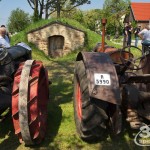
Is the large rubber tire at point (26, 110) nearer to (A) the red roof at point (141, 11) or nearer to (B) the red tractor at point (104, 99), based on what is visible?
(B) the red tractor at point (104, 99)

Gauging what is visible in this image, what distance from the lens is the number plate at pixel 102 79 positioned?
3502 millimetres

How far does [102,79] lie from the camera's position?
3.53 meters

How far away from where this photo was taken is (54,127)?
4.56 meters

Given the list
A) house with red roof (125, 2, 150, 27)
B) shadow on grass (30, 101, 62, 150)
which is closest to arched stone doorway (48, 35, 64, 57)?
shadow on grass (30, 101, 62, 150)

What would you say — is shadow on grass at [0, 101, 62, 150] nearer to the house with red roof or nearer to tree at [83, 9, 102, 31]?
tree at [83, 9, 102, 31]

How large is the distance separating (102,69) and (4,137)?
5.62 feet

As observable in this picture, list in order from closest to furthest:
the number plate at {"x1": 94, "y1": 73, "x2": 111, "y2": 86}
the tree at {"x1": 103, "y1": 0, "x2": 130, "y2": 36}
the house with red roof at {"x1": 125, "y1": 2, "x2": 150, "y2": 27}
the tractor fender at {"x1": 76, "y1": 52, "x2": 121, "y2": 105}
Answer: the tractor fender at {"x1": 76, "y1": 52, "x2": 121, "y2": 105} < the number plate at {"x1": 94, "y1": 73, "x2": 111, "y2": 86} < the tree at {"x1": 103, "y1": 0, "x2": 130, "y2": 36} < the house with red roof at {"x1": 125, "y1": 2, "x2": 150, "y2": 27}

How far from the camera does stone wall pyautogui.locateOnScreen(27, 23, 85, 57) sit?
16.8m

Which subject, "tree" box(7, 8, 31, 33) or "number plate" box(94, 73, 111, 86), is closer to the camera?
"number plate" box(94, 73, 111, 86)

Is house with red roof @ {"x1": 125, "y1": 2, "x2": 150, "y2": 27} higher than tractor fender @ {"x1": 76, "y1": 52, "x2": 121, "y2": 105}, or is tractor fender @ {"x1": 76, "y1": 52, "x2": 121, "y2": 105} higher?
house with red roof @ {"x1": 125, "y1": 2, "x2": 150, "y2": 27}

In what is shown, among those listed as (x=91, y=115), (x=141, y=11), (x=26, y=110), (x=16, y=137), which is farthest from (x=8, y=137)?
(x=141, y=11)

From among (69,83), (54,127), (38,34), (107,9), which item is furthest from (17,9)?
(54,127)

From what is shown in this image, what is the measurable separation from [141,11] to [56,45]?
44849mm

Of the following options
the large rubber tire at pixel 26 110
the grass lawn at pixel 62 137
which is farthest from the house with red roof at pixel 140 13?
the large rubber tire at pixel 26 110
